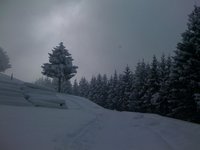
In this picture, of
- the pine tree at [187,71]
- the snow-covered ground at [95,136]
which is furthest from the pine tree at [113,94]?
the snow-covered ground at [95,136]

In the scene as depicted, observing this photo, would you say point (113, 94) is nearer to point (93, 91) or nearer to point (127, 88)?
point (127, 88)

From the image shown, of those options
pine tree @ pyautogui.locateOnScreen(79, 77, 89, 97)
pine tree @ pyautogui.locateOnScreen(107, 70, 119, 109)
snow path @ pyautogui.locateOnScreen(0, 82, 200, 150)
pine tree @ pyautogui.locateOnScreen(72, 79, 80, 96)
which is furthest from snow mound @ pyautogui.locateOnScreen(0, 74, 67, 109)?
pine tree @ pyautogui.locateOnScreen(72, 79, 80, 96)

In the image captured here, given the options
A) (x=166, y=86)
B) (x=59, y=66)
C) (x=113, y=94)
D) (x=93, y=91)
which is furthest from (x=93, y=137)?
(x=93, y=91)

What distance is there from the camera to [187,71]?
78.4 ft

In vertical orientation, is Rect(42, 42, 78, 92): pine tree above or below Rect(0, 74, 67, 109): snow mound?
above

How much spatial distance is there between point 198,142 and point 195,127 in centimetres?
385

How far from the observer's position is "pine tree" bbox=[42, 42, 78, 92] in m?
48.2

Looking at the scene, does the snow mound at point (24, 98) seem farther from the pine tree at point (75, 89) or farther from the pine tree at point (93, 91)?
the pine tree at point (75, 89)

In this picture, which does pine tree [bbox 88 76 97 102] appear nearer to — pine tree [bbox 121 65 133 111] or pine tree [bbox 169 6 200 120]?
pine tree [bbox 121 65 133 111]

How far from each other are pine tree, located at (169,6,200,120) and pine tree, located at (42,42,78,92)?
2768 centimetres

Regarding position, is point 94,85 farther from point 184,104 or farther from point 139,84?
point 184,104

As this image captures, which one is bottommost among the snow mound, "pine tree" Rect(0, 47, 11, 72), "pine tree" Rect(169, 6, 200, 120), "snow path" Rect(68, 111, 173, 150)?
"snow path" Rect(68, 111, 173, 150)

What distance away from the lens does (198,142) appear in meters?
13.5

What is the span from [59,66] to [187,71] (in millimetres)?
30104
